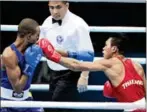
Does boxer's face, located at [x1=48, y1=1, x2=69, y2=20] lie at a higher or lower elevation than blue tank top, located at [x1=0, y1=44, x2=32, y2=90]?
higher

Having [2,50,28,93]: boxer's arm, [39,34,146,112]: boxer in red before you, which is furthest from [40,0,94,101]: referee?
[2,50,28,93]: boxer's arm

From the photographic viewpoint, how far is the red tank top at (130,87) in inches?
135

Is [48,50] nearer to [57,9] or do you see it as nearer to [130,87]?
[57,9]

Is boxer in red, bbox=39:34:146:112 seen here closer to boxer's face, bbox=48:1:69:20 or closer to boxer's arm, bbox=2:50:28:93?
boxer's face, bbox=48:1:69:20

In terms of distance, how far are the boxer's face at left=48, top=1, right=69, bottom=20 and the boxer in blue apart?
0.43 meters

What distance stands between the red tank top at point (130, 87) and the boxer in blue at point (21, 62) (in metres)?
0.57

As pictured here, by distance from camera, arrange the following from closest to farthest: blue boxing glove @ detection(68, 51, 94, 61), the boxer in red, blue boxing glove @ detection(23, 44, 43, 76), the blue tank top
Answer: blue boxing glove @ detection(23, 44, 43, 76), the blue tank top, the boxer in red, blue boxing glove @ detection(68, 51, 94, 61)

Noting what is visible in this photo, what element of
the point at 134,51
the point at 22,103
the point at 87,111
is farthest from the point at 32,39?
the point at 134,51

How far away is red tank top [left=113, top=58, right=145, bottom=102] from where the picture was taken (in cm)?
342

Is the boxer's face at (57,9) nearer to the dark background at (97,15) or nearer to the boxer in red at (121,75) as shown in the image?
the boxer in red at (121,75)

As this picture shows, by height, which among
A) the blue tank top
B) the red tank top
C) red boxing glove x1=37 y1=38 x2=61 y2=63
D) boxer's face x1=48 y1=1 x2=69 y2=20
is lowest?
the red tank top

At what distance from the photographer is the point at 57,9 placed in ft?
11.6

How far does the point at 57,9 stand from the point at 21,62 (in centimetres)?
59

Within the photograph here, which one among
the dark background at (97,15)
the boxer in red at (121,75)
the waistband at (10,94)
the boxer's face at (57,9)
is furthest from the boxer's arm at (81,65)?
the dark background at (97,15)
